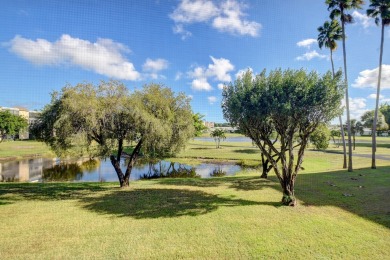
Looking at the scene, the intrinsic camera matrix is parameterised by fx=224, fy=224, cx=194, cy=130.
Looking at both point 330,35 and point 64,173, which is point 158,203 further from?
point 330,35

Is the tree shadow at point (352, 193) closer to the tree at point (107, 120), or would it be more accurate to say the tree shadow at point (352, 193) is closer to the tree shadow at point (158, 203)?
the tree shadow at point (158, 203)

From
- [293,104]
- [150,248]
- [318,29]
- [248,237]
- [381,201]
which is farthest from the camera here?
[318,29]

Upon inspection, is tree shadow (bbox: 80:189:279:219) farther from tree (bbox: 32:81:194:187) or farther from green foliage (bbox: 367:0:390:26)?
green foliage (bbox: 367:0:390:26)

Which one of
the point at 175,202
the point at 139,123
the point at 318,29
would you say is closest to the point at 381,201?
the point at 175,202

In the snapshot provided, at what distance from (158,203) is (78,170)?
22296 millimetres

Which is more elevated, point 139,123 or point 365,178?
point 139,123

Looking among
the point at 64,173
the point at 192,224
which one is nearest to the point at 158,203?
the point at 192,224

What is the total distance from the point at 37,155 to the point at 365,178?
164ft

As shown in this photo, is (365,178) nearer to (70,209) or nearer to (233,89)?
(233,89)

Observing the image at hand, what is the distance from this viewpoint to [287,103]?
11.2 metres

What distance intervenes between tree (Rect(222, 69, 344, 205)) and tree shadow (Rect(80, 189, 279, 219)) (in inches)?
167

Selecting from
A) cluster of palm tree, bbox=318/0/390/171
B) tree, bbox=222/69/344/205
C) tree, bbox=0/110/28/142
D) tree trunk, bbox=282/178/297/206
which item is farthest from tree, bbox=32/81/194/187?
tree, bbox=0/110/28/142

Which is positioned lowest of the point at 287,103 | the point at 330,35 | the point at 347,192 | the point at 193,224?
the point at 347,192

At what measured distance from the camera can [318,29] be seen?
83.6 ft
